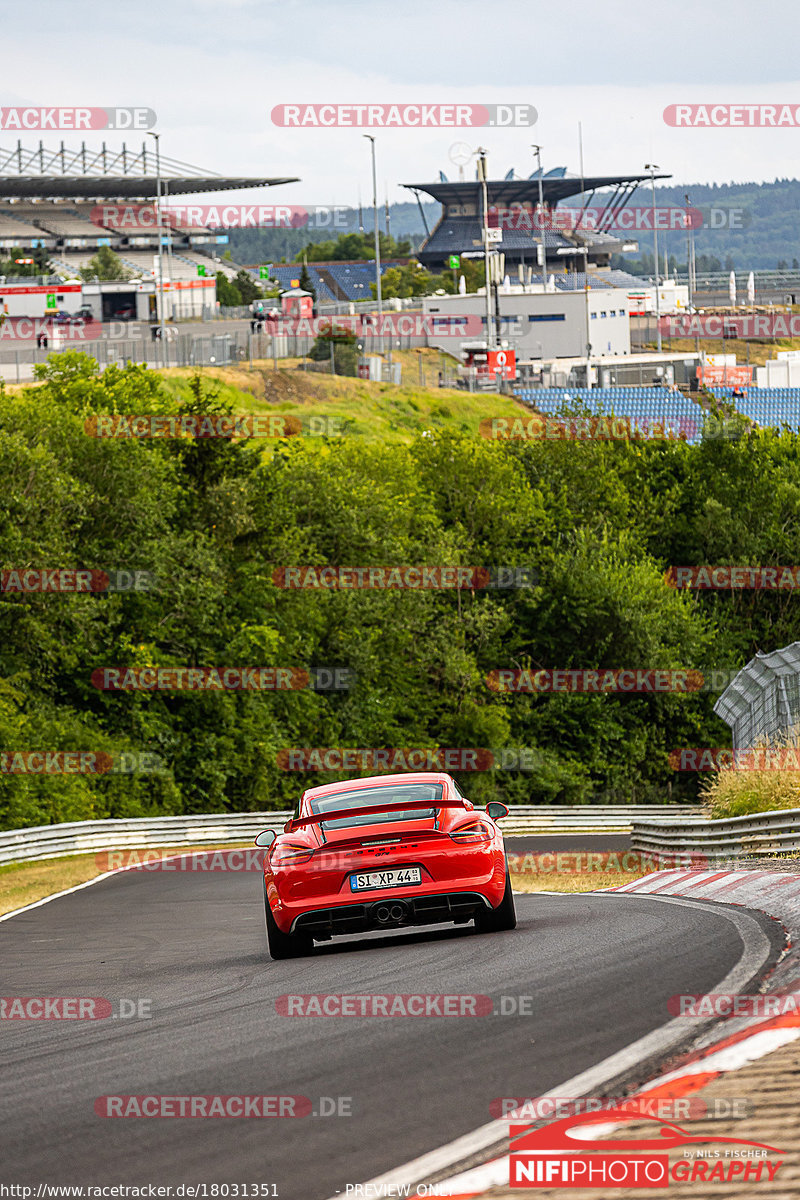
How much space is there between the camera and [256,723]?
4059 cm

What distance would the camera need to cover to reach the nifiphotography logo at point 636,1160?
4391 mm

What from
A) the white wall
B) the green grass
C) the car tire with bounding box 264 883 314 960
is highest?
the white wall

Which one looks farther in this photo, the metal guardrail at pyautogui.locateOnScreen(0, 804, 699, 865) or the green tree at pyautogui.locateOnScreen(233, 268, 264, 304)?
the green tree at pyautogui.locateOnScreen(233, 268, 264, 304)

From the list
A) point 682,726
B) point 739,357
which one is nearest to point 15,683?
point 682,726

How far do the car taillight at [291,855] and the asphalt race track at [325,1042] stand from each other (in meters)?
0.68

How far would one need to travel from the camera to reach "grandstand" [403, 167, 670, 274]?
179125mm

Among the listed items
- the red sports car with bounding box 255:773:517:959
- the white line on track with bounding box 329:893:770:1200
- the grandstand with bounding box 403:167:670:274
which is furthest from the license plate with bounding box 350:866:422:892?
the grandstand with bounding box 403:167:670:274

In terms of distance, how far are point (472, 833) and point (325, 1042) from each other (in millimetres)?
3352

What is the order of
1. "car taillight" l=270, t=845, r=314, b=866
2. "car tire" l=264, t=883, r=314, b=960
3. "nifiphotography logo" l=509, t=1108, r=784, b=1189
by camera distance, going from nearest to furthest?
"nifiphotography logo" l=509, t=1108, r=784, b=1189
"car taillight" l=270, t=845, r=314, b=866
"car tire" l=264, t=883, r=314, b=960

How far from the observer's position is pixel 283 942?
9.92 meters

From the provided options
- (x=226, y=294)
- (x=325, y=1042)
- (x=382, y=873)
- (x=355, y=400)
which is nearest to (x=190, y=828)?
(x=382, y=873)

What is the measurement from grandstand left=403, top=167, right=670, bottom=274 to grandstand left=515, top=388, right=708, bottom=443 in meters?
93.0

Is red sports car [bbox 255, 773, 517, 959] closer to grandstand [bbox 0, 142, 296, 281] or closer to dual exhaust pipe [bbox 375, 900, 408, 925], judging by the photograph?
dual exhaust pipe [bbox 375, 900, 408, 925]

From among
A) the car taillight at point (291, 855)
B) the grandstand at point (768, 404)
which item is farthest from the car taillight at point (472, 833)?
the grandstand at point (768, 404)
